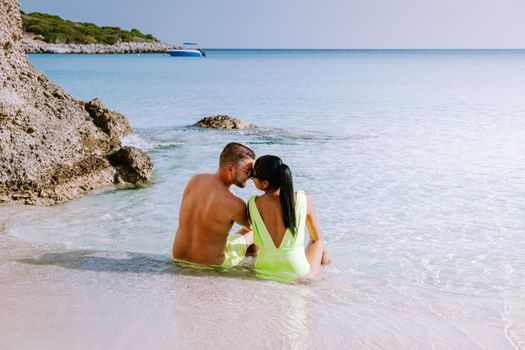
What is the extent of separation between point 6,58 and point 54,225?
103 inches

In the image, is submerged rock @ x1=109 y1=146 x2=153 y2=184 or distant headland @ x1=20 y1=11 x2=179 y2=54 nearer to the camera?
submerged rock @ x1=109 y1=146 x2=153 y2=184

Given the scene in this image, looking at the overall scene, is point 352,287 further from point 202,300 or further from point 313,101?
point 313,101

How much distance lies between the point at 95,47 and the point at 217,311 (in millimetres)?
83601

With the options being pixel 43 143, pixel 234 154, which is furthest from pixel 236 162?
pixel 43 143

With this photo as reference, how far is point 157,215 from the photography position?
7566 millimetres

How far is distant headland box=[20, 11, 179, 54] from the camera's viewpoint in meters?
74.6

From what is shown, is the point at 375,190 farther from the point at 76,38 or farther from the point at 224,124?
the point at 76,38

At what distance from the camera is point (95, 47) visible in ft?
270

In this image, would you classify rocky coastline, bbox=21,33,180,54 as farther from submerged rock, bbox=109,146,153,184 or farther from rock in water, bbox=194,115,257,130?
submerged rock, bbox=109,146,153,184

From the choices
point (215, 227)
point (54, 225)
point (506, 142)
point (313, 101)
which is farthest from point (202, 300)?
point (313, 101)

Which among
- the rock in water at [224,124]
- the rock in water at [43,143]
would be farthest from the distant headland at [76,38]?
the rock in water at [43,143]

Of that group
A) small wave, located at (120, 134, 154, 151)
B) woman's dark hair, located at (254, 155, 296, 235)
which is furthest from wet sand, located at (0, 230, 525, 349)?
small wave, located at (120, 134, 154, 151)

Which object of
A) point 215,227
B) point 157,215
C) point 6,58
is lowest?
point 157,215

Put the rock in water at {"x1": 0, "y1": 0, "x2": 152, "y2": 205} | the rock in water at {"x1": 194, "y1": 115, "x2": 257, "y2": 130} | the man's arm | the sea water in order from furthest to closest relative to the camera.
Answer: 1. the rock in water at {"x1": 194, "y1": 115, "x2": 257, "y2": 130}
2. the rock in water at {"x1": 0, "y1": 0, "x2": 152, "y2": 205}
3. the sea water
4. the man's arm
